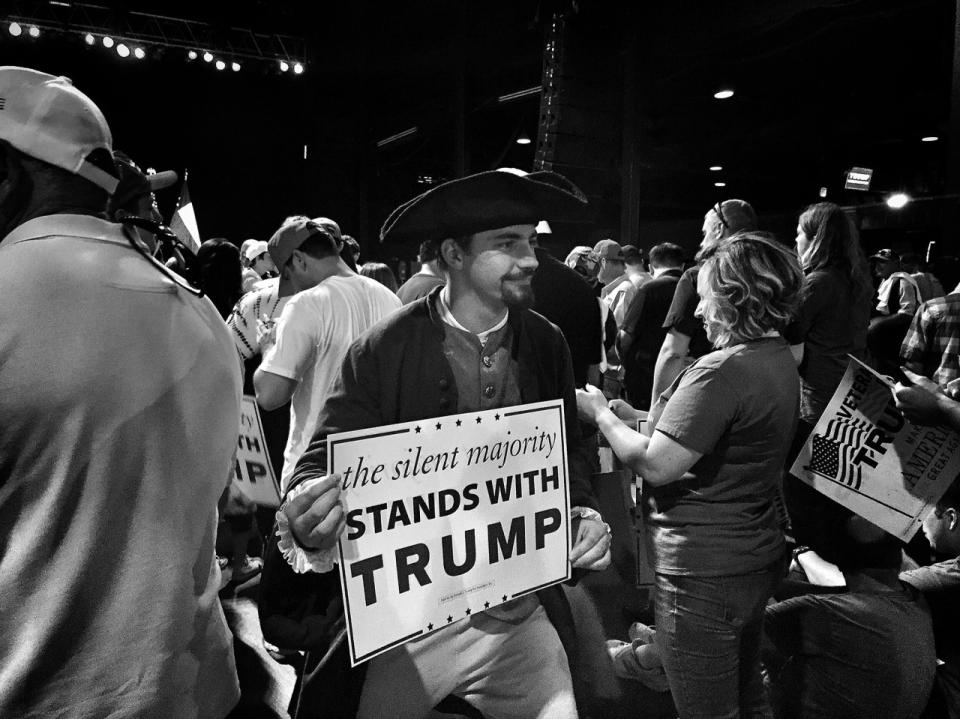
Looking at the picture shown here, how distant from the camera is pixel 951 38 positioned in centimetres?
993

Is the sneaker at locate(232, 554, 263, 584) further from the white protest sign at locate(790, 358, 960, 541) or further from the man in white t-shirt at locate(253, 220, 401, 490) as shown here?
the white protest sign at locate(790, 358, 960, 541)

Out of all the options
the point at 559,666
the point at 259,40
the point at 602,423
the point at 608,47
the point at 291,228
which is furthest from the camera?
the point at 259,40

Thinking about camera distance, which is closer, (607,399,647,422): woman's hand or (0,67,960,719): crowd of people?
(0,67,960,719): crowd of people

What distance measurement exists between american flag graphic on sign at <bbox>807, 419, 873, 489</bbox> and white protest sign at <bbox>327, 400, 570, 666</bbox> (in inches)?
44.7

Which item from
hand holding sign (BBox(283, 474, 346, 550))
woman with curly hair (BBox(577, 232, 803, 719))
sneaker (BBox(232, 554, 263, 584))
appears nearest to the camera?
hand holding sign (BBox(283, 474, 346, 550))

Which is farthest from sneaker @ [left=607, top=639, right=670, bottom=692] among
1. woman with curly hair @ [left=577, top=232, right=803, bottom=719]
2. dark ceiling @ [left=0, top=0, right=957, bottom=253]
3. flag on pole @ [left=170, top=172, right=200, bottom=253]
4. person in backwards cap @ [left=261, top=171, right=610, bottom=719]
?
dark ceiling @ [left=0, top=0, right=957, bottom=253]

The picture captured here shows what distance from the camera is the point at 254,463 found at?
9.14 feet

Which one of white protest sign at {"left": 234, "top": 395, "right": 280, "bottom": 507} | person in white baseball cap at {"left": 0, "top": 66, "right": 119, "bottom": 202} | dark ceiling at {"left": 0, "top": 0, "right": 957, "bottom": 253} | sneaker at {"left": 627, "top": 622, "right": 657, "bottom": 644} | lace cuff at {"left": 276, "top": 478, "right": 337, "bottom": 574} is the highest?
dark ceiling at {"left": 0, "top": 0, "right": 957, "bottom": 253}

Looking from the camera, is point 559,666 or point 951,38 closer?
point 559,666

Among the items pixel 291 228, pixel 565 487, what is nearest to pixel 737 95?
pixel 291 228

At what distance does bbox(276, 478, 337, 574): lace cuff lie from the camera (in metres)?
1.48

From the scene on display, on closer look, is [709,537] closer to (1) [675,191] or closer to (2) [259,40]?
(2) [259,40]

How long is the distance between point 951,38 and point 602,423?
35.2 ft

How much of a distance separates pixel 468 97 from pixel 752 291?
1099 centimetres
